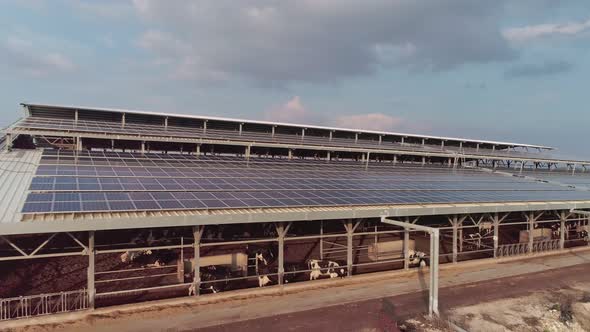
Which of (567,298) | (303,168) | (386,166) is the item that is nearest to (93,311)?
(303,168)

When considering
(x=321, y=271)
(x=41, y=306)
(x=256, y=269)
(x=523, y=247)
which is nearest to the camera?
(x=41, y=306)

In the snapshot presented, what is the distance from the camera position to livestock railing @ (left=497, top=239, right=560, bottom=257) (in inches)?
1148

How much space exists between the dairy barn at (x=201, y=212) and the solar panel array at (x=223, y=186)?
13cm

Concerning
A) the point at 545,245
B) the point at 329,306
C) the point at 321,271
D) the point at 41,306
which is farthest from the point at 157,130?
the point at 545,245

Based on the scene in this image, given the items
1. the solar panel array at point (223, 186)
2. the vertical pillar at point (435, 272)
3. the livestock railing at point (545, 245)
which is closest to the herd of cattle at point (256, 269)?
the solar panel array at point (223, 186)

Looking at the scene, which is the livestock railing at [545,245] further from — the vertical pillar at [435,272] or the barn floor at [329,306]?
the vertical pillar at [435,272]

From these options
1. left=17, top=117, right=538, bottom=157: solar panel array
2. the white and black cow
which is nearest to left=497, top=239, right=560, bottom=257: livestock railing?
left=17, top=117, right=538, bottom=157: solar panel array

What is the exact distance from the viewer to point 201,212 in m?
17.5

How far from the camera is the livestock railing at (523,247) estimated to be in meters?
29.2

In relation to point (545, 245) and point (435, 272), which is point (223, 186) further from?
point (545, 245)

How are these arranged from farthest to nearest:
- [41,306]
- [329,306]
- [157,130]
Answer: [157,130], [329,306], [41,306]

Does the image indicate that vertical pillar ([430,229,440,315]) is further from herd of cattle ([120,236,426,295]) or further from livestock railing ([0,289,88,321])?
livestock railing ([0,289,88,321])

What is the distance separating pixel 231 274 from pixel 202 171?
23.6 ft

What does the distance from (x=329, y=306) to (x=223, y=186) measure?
8.92 m
